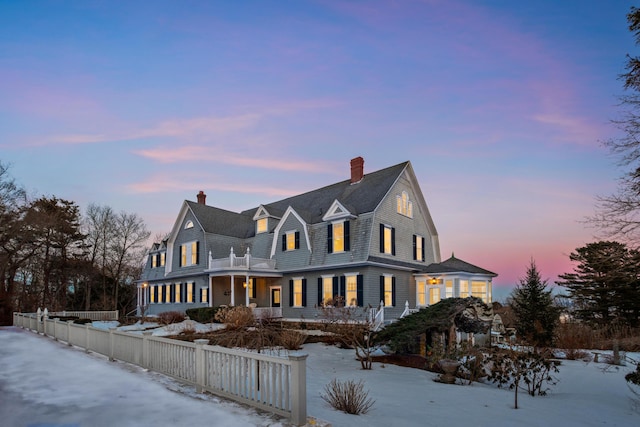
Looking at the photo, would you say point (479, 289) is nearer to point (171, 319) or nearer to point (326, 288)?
point (326, 288)

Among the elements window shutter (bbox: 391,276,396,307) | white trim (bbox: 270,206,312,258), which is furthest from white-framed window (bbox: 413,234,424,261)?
white trim (bbox: 270,206,312,258)

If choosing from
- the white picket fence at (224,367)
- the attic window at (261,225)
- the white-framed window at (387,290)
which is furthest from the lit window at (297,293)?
the white picket fence at (224,367)

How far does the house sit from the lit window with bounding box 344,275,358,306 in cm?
5

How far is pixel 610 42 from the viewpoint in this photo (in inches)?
467

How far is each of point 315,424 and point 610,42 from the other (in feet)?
43.7

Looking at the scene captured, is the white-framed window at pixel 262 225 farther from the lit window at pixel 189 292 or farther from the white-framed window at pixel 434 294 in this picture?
the white-framed window at pixel 434 294

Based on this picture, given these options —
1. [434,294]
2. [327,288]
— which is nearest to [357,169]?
[327,288]

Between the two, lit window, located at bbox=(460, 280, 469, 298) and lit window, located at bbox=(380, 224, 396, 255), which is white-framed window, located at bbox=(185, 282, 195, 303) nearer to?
lit window, located at bbox=(380, 224, 396, 255)

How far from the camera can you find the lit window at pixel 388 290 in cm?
2134

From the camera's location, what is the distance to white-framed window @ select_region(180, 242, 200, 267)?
1121 inches

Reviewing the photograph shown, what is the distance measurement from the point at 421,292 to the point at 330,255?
6.14 m

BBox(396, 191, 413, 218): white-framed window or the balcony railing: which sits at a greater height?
BBox(396, 191, 413, 218): white-framed window

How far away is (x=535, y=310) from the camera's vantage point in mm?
17375

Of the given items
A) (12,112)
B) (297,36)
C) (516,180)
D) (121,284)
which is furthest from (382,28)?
(121,284)
